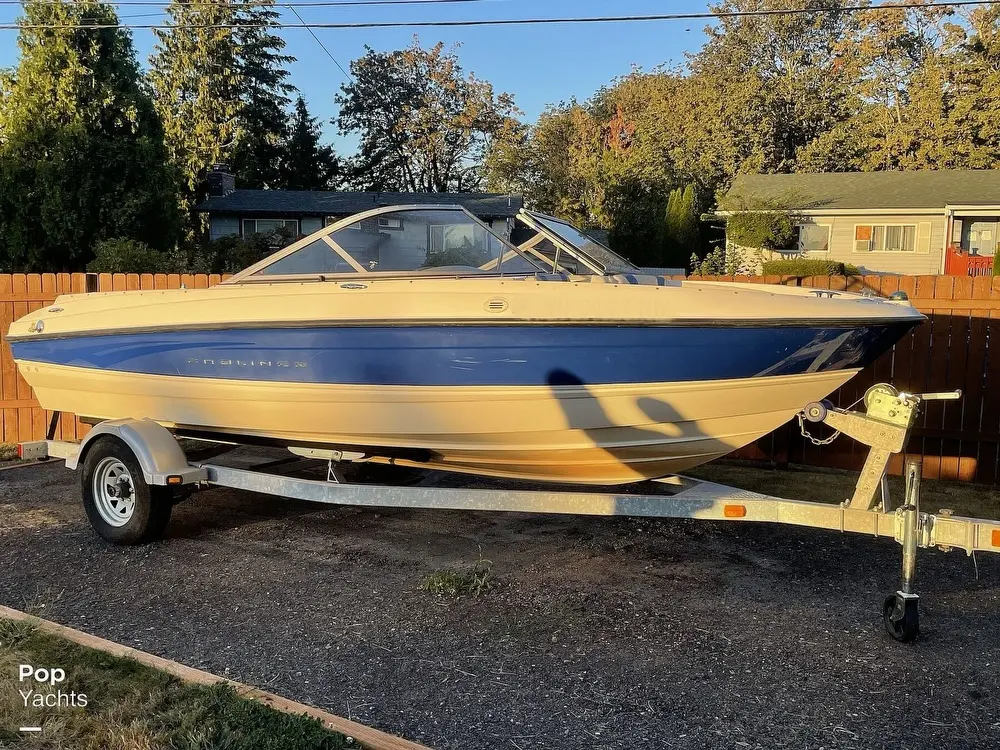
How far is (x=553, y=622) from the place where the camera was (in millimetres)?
3873

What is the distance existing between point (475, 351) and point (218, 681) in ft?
6.28

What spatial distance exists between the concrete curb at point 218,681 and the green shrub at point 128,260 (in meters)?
15.8

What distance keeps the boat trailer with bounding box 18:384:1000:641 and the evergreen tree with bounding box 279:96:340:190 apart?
41.8 m

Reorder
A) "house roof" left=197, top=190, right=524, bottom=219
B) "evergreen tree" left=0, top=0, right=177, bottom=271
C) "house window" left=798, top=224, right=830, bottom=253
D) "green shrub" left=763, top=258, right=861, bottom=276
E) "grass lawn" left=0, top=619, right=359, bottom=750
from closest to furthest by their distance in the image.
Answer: "grass lawn" left=0, top=619, right=359, bottom=750, "green shrub" left=763, top=258, right=861, bottom=276, "evergreen tree" left=0, top=0, right=177, bottom=271, "house window" left=798, top=224, right=830, bottom=253, "house roof" left=197, top=190, right=524, bottom=219

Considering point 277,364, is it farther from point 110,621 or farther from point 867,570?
point 867,570

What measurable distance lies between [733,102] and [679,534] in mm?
31150

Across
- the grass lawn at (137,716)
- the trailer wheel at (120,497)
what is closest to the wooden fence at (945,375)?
the trailer wheel at (120,497)

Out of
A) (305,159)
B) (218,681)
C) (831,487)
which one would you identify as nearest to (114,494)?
(218,681)

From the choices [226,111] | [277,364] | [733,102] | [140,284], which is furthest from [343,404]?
[226,111]

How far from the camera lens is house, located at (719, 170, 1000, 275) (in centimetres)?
2320

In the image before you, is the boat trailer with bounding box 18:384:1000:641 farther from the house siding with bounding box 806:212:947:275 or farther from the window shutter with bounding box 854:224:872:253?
the window shutter with bounding box 854:224:872:253

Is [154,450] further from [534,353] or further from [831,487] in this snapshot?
[831,487]

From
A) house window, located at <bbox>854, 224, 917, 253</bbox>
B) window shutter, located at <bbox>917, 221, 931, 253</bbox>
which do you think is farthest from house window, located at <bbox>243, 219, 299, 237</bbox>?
window shutter, located at <bbox>917, 221, 931, 253</bbox>

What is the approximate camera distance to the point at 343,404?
455 centimetres
